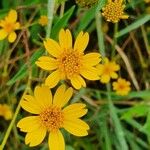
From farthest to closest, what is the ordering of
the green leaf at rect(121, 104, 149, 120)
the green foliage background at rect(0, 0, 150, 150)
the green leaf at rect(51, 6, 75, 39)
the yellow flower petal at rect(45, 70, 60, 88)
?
the green foliage background at rect(0, 0, 150, 150) < the green leaf at rect(121, 104, 149, 120) < the green leaf at rect(51, 6, 75, 39) < the yellow flower petal at rect(45, 70, 60, 88)

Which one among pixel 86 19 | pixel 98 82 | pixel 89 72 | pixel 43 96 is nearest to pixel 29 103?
pixel 43 96

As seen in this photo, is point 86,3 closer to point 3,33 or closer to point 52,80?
point 52,80

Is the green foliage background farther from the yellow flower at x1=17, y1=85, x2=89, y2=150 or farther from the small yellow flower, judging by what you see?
the yellow flower at x1=17, y1=85, x2=89, y2=150

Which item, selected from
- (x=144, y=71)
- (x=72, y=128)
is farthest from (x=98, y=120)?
(x=72, y=128)

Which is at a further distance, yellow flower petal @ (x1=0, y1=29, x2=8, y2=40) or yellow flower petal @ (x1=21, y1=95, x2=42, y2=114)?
yellow flower petal @ (x1=0, y1=29, x2=8, y2=40)

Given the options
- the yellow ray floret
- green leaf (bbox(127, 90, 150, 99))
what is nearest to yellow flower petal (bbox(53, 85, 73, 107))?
the yellow ray floret

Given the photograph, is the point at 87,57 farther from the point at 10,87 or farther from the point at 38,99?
the point at 10,87
